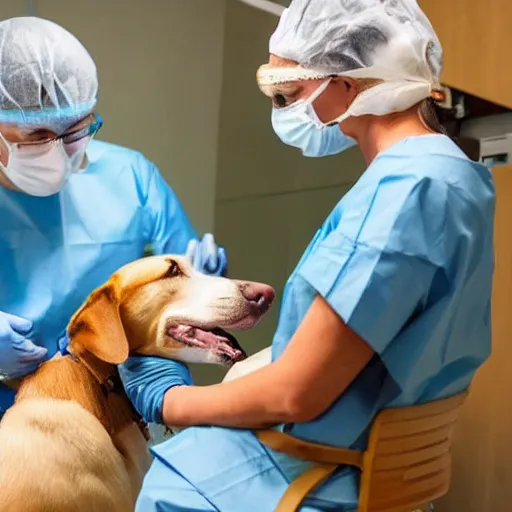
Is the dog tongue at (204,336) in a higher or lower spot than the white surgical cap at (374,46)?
lower

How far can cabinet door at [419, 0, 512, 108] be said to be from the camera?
150 cm

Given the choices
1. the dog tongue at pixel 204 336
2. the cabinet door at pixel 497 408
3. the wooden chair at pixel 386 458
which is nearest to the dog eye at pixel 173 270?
the dog tongue at pixel 204 336

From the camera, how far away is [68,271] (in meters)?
1.35

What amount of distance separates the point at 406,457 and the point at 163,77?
1.32m

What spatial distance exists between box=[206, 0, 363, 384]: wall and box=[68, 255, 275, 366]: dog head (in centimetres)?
76

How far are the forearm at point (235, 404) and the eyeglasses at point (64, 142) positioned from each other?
549 millimetres

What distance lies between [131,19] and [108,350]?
105 cm

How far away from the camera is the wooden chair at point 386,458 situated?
900 millimetres

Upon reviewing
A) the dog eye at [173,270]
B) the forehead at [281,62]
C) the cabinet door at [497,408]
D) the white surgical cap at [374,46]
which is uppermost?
the white surgical cap at [374,46]

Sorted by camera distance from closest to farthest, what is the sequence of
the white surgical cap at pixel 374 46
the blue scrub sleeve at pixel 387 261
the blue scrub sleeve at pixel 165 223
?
the blue scrub sleeve at pixel 387 261
the white surgical cap at pixel 374 46
the blue scrub sleeve at pixel 165 223

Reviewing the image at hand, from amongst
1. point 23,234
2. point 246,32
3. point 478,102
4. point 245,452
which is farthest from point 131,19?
point 245,452

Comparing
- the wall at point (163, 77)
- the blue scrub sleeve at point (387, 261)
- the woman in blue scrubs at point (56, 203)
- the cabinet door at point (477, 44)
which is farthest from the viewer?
the wall at point (163, 77)

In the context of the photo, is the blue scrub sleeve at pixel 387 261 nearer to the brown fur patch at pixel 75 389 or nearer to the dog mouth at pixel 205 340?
the dog mouth at pixel 205 340

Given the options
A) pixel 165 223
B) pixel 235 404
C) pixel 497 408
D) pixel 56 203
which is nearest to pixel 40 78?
pixel 56 203
